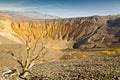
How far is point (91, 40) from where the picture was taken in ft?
590

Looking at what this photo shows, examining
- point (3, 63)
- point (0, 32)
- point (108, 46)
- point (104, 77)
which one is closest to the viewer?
point (104, 77)

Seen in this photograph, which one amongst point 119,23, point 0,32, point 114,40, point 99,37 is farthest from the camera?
point 119,23

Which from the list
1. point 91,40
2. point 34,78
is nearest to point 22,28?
point 91,40

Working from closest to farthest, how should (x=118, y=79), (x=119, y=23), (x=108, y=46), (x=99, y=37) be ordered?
(x=118, y=79) < (x=108, y=46) < (x=99, y=37) < (x=119, y=23)

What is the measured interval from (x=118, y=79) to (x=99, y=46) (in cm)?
13829

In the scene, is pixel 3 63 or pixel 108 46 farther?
pixel 108 46

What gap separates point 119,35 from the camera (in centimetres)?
17888

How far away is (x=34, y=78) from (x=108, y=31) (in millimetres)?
162975

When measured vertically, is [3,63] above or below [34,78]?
below

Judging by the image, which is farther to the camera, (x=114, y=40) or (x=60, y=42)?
(x=60, y=42)

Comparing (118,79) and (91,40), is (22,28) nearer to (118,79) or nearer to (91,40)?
(91,40)

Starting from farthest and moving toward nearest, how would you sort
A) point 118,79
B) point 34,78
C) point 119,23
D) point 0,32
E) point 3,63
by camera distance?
point 119,23, point 0,32, point 3,63, point 34,78, point 118,79

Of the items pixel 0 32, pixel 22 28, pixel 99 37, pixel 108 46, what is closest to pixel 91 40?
pixel 99 37

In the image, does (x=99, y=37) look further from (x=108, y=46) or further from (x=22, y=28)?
(x=22, y=28)
